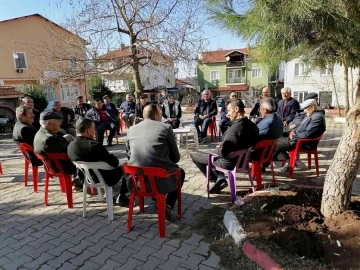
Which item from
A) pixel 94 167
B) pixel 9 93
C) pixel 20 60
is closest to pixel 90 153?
pixel 94 167

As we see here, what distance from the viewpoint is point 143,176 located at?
274 centimetres

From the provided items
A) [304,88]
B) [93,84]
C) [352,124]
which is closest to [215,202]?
[352,124]

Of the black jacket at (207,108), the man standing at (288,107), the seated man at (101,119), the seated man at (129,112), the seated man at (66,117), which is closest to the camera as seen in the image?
the man standing at (288,107)

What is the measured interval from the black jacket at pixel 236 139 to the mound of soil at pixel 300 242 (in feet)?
3.67

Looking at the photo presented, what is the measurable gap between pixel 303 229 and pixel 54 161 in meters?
2.99

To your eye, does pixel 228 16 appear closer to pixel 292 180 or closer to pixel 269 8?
pixel 269 8

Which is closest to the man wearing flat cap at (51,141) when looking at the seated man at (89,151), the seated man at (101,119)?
the seated man at (89,151)

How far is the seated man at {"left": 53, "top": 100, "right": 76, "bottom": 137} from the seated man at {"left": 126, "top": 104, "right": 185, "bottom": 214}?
3.98m

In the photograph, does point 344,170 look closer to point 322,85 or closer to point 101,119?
point 101,119

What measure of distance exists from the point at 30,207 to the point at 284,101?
17.6 feet

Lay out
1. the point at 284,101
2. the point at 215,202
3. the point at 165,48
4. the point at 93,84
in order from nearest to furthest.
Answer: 1. the point at 215,202
2. the point at 284,101
3. the point at 165,48
4. the point at 93,84

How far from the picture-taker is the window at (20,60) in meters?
21.2

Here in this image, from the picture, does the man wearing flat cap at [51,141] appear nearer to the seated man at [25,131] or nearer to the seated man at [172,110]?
the seated man at [25,131]

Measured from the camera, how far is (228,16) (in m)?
2.27
